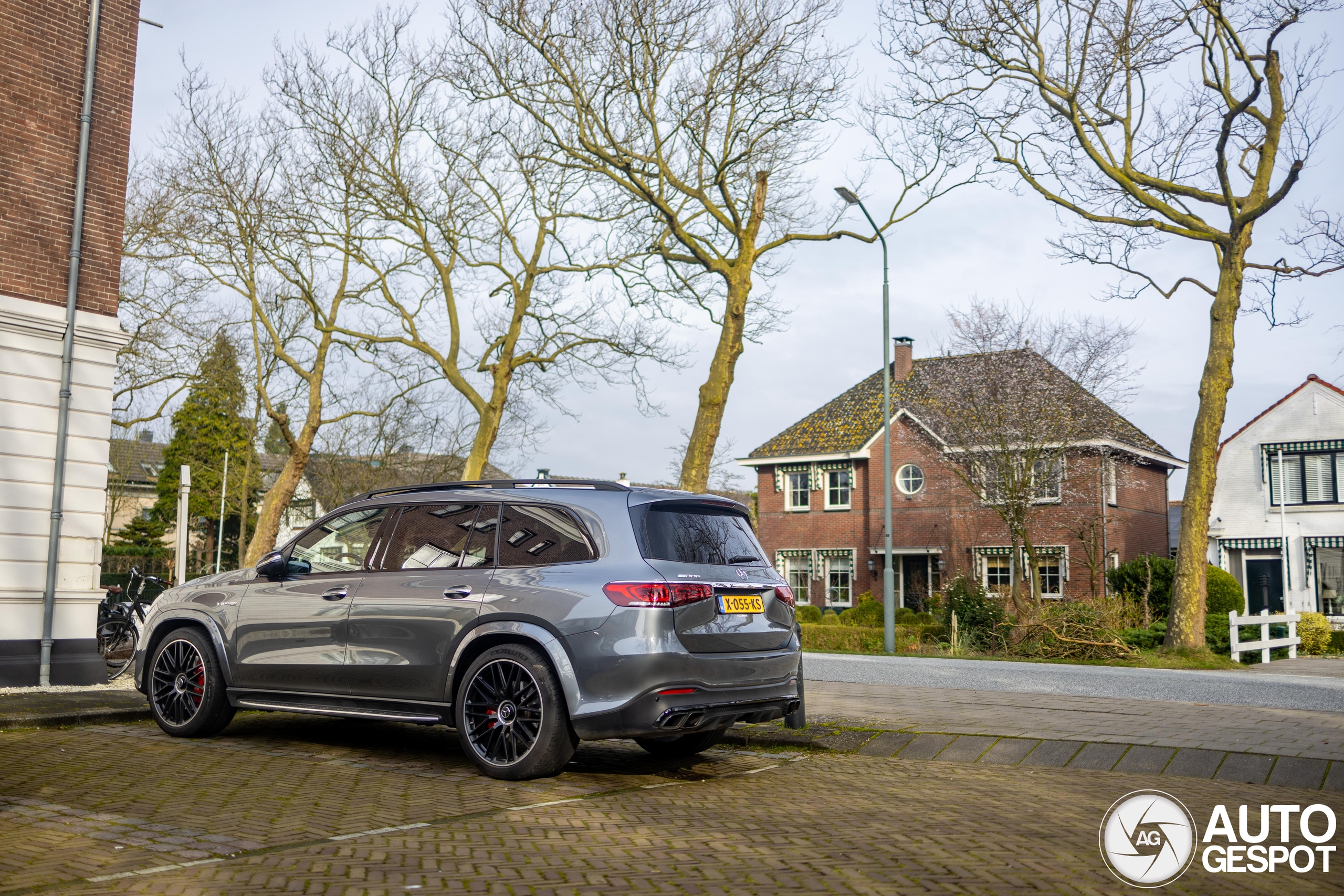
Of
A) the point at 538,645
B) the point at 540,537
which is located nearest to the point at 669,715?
the point at 538,645

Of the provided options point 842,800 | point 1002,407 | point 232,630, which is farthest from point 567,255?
point 842,800

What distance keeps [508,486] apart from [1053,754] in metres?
4.02

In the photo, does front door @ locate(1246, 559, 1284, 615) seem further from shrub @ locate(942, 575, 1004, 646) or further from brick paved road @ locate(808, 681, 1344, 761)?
brick paved road @ locate(808, 681, 1344, 761)

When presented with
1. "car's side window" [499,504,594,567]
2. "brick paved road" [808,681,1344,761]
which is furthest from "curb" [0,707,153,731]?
"brick paved road" [808,681,1344,761]

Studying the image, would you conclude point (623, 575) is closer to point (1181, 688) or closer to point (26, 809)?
point (26, 809)

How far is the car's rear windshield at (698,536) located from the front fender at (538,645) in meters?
0.74

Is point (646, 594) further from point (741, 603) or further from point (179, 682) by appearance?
point (179, 682)

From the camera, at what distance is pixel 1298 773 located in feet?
22.3

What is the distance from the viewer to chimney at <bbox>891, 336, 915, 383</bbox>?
131ft

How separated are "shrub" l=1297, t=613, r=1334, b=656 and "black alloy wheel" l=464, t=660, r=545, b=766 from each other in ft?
65.6

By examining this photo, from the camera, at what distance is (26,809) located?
216 inches

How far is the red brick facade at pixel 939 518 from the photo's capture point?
31156mm

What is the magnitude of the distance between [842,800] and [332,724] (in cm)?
460

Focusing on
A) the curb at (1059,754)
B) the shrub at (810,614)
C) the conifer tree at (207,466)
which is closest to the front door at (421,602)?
the curb at (1059,754)
